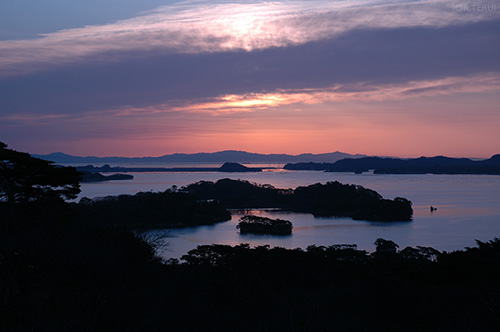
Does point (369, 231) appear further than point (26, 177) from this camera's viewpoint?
Yes

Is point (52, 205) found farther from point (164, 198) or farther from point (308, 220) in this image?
point (308, 220)

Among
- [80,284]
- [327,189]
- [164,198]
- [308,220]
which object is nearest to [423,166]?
[327,189]

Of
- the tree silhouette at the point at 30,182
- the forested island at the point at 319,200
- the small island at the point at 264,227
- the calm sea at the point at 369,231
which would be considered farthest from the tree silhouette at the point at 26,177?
the forested island at the point at 319,200

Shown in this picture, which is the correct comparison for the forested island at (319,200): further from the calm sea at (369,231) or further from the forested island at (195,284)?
the forested island at (195,284)

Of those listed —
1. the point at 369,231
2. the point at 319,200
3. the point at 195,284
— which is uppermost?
the point at 195,284

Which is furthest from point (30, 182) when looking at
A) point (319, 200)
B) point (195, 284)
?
point (319, 200)

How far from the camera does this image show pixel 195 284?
10258 millimetres

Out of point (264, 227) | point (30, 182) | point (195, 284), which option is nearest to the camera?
→ point (195, 284)

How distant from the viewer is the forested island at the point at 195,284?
15.7 ft

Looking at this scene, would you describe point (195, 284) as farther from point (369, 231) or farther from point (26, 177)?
point (369, 231)

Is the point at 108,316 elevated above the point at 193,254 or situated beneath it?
elevated above

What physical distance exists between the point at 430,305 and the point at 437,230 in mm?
26468

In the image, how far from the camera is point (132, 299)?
5348 millimetres

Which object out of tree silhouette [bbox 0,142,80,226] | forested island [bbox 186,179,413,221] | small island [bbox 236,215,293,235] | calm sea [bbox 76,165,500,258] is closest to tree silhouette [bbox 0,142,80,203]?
tree silhouette [bbox 0,142,80,226]
